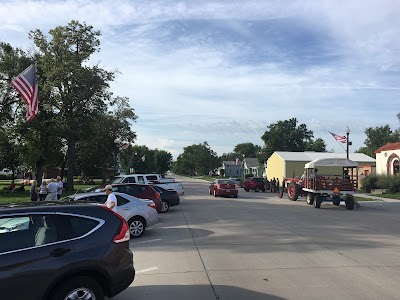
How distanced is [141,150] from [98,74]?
300 feet

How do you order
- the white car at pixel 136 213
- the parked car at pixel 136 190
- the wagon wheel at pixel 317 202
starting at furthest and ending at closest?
the wagon wheel at pixel 317 202, the parked car at pixel 136 190, the white car at pixel 136 213

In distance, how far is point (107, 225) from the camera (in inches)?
214

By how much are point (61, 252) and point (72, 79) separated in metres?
33.3

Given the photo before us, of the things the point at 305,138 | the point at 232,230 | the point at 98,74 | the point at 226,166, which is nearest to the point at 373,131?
the point at 305,138

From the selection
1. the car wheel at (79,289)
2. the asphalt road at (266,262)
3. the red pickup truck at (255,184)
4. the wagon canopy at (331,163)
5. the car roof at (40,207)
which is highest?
the wagon canopy at (331,163)

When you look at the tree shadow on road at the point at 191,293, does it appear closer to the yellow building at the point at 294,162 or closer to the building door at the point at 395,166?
the building door at the point at 395,166

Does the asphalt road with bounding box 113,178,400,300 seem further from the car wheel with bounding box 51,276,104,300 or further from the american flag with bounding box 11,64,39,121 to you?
the american flag with bounding box 11,64,39,121

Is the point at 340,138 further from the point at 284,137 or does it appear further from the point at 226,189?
the point at 284,137

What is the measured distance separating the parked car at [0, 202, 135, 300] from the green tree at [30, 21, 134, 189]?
98.6ft

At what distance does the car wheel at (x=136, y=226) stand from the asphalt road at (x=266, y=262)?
0.89 feet

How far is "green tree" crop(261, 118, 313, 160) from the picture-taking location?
97.7 m

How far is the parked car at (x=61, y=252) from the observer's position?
4570 mm

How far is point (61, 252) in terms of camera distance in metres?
4.86

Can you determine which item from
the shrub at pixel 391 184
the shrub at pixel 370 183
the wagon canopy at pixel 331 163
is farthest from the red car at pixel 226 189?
the shrub at pixel 370 183
